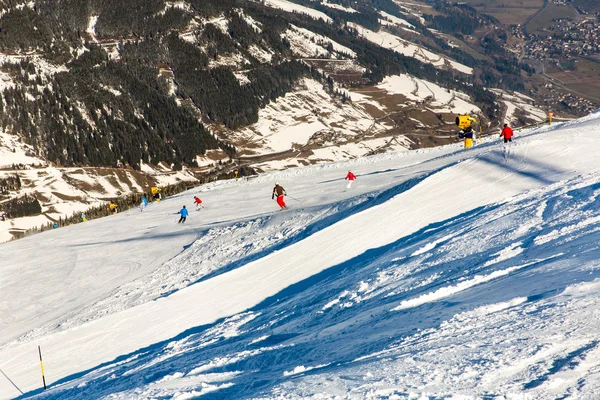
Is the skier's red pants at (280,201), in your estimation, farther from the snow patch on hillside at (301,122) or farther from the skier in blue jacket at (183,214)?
the snow patch on hillside at (301,122)

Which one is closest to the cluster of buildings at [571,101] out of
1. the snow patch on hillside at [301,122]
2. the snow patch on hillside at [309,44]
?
the snow patch on hillside at [309,44]

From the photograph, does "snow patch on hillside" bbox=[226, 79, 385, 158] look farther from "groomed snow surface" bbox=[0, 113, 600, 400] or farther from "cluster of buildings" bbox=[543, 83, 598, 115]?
"groomed snow surface" bbox=[0, 113, 600, 400]

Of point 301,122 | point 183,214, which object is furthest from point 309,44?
point 183,214

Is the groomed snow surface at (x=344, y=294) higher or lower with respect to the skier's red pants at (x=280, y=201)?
lower

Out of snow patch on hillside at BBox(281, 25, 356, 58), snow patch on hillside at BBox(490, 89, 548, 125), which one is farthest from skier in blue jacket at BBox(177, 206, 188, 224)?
snow patch on hillside at BBox(281, 25, 356, 58)

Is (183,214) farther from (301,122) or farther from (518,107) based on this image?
(518,107)

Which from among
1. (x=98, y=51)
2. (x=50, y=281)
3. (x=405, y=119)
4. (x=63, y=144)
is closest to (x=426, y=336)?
(x=50, y=281)

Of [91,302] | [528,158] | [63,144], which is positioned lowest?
[91,302]

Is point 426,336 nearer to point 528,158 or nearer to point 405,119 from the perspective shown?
point 528,158
